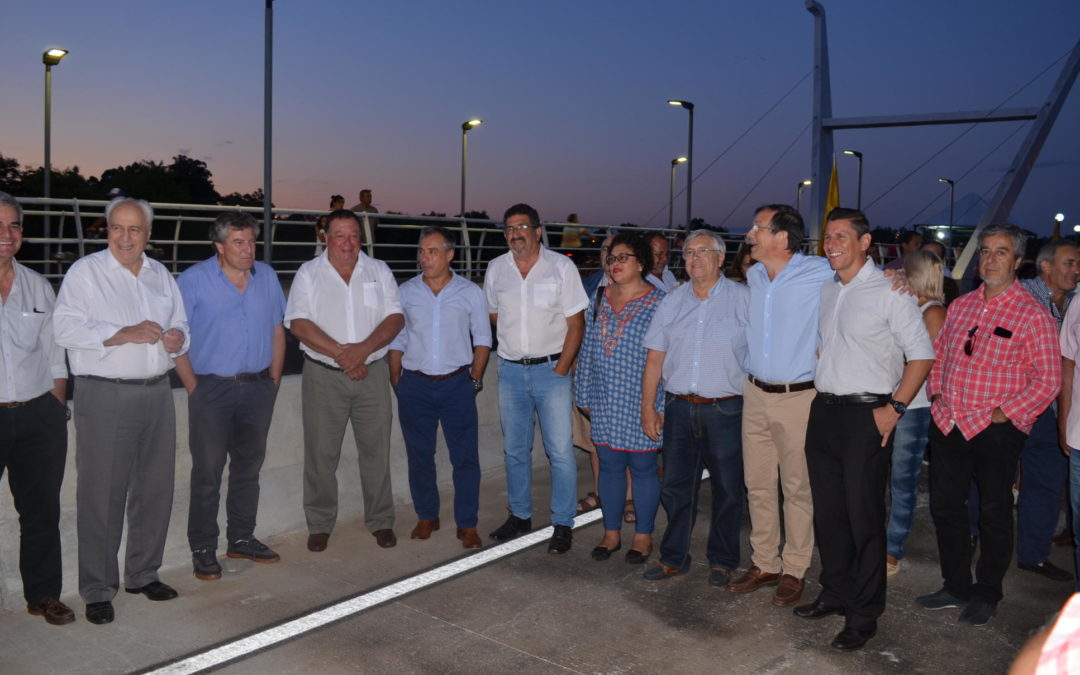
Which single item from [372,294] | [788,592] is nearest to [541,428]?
[372,294]

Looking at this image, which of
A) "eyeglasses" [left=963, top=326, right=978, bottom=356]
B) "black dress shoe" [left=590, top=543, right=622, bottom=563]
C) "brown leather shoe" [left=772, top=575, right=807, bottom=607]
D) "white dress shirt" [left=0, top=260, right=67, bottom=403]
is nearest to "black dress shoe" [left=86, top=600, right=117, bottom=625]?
"white dress shirt" [left=0, top=260, right=67, bottom=403]

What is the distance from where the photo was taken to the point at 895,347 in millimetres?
4938

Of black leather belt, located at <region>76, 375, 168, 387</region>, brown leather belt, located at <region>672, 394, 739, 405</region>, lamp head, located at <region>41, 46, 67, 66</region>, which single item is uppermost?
lamp head, located at <region>41, 46, 67, 66</region>

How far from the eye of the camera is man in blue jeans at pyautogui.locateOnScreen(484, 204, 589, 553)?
6492mm

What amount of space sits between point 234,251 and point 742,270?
5.18 m

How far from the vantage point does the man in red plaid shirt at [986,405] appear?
5.04 meters

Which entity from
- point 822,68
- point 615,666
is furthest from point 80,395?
point 822,68

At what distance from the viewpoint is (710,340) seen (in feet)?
18.6

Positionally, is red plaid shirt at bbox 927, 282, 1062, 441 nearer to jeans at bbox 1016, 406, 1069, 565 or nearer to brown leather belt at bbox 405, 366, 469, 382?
jeans at bbox 1016, 406, 1069, 565

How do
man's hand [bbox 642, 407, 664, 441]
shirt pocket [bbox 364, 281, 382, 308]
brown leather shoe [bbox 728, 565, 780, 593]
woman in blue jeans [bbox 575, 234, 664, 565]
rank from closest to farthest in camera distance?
1. brown leather shoe [bbox 728, 565, 780, 593]
2. man's hand [bbox 642, 407, 664, 441]
3. woman in blue jeans [bbox 575, 234, 664, 565]
4. shirt pocket [bbox 364, 281, 382, 308]

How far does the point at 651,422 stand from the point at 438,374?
59.5 inches

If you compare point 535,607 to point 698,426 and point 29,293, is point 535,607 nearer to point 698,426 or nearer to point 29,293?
point 698,426

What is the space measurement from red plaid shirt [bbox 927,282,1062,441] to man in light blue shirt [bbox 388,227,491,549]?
3031 millimetres

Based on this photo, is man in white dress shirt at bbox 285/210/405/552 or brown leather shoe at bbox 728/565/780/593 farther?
man in white dress shirt at bbox 285/210/405/552
